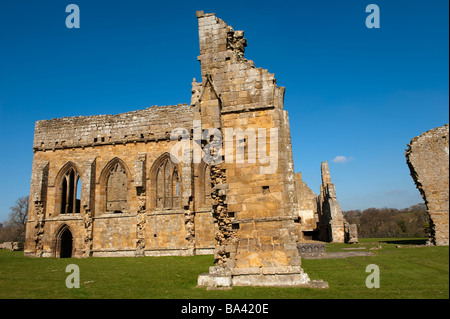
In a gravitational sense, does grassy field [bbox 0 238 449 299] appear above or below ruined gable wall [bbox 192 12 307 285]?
below

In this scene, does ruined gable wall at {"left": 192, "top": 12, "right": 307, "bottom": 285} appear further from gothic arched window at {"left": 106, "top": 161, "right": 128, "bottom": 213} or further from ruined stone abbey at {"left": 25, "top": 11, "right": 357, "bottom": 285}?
gothic arched window at {"left": 106, "top": 161, "right": 128, "bottom": 213}

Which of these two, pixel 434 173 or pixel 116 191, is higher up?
pixel 434 173

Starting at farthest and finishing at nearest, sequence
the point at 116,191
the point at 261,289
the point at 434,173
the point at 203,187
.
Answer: the point at 116,191 → the point at 203,187 → the point at 434,173 → the point at 261,289

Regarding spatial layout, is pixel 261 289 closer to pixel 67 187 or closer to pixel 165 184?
pixel 165 184

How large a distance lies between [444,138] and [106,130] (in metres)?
20.3

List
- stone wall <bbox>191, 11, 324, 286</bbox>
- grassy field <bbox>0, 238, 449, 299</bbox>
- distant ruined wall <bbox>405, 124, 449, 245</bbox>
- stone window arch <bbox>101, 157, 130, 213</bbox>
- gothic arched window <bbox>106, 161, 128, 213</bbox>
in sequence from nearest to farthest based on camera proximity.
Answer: grassy field <bbox>0, 238, 449, 299</bbox>, stone wall <bbox>191, 11, 324, 286</bbox>, distant ruined wall <bbox>405, 124, 449, 245</bbox>, stone window arch <bbox>101, 157, 130, 213</bbox>, gothic arched window <bbox>106, 161, 128, 213</bbox>

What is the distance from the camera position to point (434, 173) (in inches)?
693

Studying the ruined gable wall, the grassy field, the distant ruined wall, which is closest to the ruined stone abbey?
the ruined gable wall

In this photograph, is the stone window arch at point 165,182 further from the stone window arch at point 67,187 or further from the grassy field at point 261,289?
the grassy field at point 261,289

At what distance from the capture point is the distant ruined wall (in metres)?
17.2

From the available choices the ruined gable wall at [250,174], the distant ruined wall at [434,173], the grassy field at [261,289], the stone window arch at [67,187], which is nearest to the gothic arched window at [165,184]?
the stone window arch at [67,187]

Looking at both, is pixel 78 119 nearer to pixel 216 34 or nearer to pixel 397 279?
pixel 216 34

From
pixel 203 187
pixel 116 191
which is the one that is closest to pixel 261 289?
pixel 203 187

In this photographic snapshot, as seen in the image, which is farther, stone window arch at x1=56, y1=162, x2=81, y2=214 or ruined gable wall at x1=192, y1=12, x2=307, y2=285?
stone window arch at x1=56, y1=162, x2=81, y2=214
